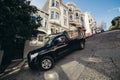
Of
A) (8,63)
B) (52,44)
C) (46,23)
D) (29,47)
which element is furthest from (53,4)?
(52,44)

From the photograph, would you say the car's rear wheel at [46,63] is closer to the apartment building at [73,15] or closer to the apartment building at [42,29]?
the apartment building at [42,29]

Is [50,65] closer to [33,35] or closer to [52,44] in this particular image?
[52,44]

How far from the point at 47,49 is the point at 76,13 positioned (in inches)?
1209

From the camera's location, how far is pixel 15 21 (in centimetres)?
933

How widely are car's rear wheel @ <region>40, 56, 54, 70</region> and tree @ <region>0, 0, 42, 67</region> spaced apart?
4.09m

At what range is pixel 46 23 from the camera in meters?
21.0

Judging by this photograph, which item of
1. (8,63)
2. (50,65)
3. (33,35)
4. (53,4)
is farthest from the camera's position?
(53,4)

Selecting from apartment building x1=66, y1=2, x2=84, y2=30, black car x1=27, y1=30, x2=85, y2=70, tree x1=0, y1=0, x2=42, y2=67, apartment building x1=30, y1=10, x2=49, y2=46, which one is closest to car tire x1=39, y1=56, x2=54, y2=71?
black car x1=27, y1=30, x2=85, y2=70

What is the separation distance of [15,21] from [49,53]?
4.47 m

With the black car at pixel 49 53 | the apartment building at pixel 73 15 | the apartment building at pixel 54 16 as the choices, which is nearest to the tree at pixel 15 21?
the black car at pixel 49 53

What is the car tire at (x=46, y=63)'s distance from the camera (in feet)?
23.2

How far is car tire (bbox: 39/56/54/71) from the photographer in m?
7.08

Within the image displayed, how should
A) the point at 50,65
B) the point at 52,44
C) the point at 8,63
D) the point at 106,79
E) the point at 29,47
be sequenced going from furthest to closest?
the point at 29,47
the point at 8,63
the point at 52,44
the point at 50,65
the point at 106,79

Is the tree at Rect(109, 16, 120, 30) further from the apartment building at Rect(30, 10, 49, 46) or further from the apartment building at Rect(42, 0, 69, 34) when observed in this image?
the apartment building at Rect(30, 10, 49, 46)
